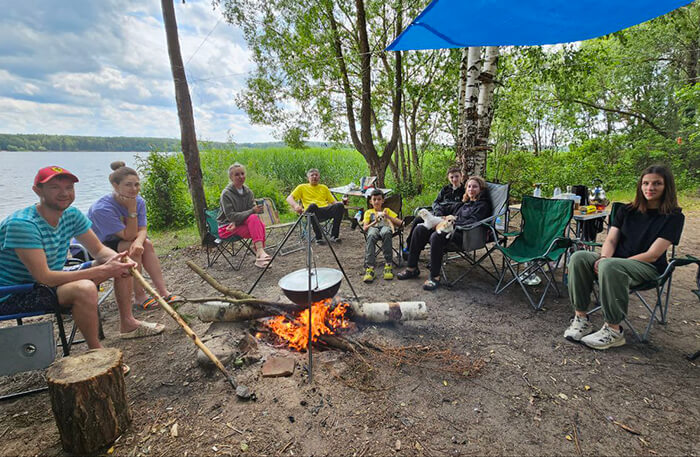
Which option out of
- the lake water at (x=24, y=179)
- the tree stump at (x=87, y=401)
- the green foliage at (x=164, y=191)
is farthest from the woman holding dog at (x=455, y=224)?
the green foliage at (x=164, y=191)

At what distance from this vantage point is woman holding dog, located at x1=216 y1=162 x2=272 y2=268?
4086 mm

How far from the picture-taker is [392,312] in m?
2.55

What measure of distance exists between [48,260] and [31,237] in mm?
262

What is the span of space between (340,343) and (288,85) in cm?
609

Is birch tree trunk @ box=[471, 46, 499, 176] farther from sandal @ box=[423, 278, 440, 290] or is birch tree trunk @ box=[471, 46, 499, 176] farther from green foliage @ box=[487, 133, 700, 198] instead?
green foliage @ box=[487, 133, 700, 198]

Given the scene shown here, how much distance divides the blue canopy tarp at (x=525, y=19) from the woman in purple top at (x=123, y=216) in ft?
9.63

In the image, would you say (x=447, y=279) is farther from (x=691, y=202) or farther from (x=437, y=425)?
(x=691, y=202)

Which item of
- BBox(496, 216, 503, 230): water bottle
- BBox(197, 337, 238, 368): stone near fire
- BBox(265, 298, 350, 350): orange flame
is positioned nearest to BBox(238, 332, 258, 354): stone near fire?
BBox(197, 337, 238, 368): stone near fire

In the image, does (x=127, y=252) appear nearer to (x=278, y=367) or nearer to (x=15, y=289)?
(x=15, y=289)

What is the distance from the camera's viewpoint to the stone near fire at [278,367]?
78.7 inches

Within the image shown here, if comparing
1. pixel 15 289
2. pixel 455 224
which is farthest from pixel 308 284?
pixel 455 224

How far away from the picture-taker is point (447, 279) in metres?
3.55

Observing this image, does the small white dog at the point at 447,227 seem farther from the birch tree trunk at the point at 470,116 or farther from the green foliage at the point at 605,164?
the green foliage at the point at 605,164

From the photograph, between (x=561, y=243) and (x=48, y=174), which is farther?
(x=561, y=243)
